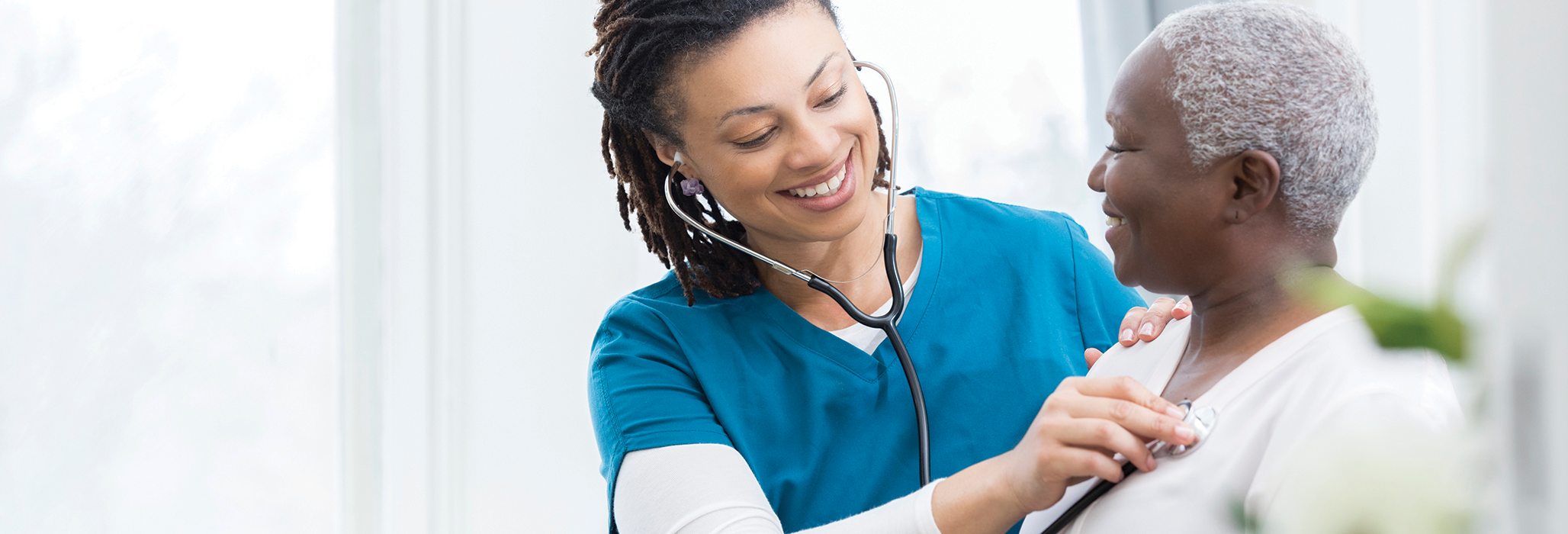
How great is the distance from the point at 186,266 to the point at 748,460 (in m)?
0.97

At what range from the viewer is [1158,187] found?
0.72 metres

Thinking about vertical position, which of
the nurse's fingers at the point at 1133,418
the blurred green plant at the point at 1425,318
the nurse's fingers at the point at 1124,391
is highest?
the blurred green plant at the point at 1425,318

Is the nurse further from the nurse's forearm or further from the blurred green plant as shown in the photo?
the blurred green plant

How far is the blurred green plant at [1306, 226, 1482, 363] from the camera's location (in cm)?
20

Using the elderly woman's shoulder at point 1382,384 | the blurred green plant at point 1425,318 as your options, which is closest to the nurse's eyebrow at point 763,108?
the elderly woman's shoulder at point 1382,384

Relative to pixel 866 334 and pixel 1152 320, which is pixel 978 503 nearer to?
pixel 1152 320

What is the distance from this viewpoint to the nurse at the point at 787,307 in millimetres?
1041

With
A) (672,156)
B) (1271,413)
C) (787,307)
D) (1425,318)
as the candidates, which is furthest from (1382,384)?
(672,156)

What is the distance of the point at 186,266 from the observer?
4.78ft

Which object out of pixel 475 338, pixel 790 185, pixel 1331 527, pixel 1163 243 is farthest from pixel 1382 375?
pixel 475 338

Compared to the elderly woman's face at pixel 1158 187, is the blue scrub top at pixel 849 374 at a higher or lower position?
lower

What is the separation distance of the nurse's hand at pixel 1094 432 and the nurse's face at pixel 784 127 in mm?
458

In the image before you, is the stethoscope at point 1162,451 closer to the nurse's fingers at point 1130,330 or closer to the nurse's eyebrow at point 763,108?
the nurse's fingers at point 1130,330

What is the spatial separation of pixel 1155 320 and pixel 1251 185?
0.87 ft
